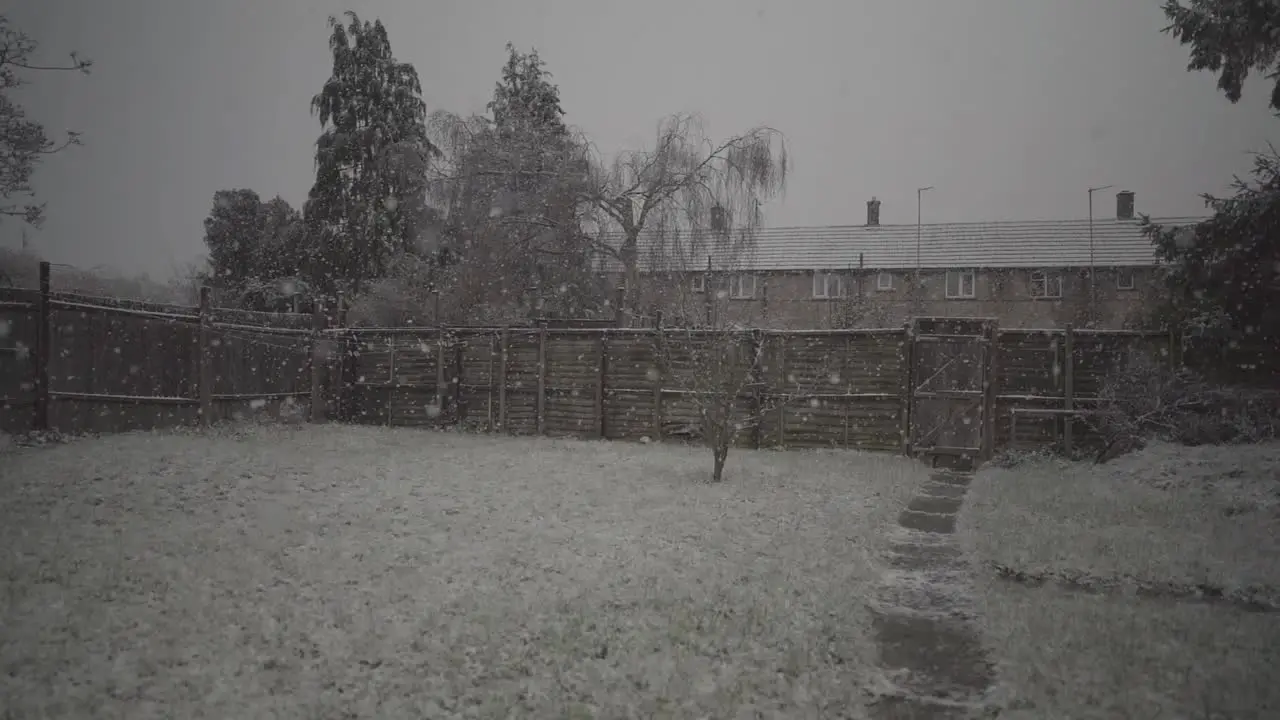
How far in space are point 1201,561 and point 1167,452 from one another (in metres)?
4.73

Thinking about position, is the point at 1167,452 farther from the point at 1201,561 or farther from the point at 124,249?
the point at 124,249

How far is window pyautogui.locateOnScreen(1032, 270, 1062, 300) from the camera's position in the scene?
3378 cm

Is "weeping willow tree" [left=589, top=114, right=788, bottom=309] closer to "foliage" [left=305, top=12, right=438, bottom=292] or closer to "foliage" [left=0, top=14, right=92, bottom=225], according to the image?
"foliage" [left=305, top=12, right=438, bottom=292]

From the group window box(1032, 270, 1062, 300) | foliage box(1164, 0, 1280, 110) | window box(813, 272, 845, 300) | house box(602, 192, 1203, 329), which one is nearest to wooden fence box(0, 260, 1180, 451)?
foliage box(1164, 0, 1280, 110)

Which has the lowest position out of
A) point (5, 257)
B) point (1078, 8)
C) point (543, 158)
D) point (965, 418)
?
point (965, 418)

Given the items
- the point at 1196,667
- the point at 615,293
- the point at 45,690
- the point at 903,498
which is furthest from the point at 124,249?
the point at 1196,667

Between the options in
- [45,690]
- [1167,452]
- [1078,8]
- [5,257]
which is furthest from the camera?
[1078,8]

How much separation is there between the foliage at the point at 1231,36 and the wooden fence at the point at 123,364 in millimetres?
15752

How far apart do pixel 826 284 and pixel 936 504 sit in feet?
92.4

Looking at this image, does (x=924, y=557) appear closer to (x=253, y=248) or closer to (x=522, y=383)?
(x=522, y=383)

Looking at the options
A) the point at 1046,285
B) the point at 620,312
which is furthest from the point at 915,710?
the point at 1046,285

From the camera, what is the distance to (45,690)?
3488 mm

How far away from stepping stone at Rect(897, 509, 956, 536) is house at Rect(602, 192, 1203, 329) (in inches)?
931

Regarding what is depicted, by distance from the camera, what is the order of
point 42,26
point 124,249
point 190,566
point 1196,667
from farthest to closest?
point 124,249
point 42,26
point 190,566
point 1196,667
